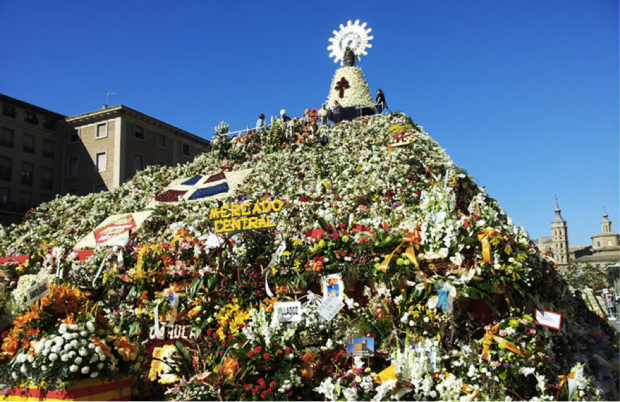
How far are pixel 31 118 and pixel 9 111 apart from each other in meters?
1.86

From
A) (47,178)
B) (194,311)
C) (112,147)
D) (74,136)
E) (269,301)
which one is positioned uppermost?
(74,136)

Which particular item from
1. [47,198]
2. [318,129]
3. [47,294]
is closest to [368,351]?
[47,294]

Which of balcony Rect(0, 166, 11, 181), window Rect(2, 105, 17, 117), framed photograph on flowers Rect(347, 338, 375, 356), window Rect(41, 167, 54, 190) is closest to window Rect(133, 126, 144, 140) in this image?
window Rect(41, 167, 54, 190)

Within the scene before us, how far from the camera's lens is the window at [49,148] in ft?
139

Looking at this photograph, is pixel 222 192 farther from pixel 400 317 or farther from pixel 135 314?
pixel 400 317

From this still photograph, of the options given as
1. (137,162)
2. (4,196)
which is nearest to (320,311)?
(137,162)

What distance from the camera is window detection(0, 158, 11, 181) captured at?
128 feet

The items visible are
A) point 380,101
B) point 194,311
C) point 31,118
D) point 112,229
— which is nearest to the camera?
point 194,311

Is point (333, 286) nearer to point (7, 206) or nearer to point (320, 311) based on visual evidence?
point (320, 311)

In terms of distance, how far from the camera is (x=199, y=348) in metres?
7.21

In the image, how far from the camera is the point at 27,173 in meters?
40.9

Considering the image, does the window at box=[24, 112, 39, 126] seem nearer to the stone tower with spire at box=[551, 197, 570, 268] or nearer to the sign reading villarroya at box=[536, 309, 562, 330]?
the sign reading villarroya at box=[536, 309, 562, 330]

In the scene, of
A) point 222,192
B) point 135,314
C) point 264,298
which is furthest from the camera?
point 222,192

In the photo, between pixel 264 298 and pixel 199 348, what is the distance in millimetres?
1536
